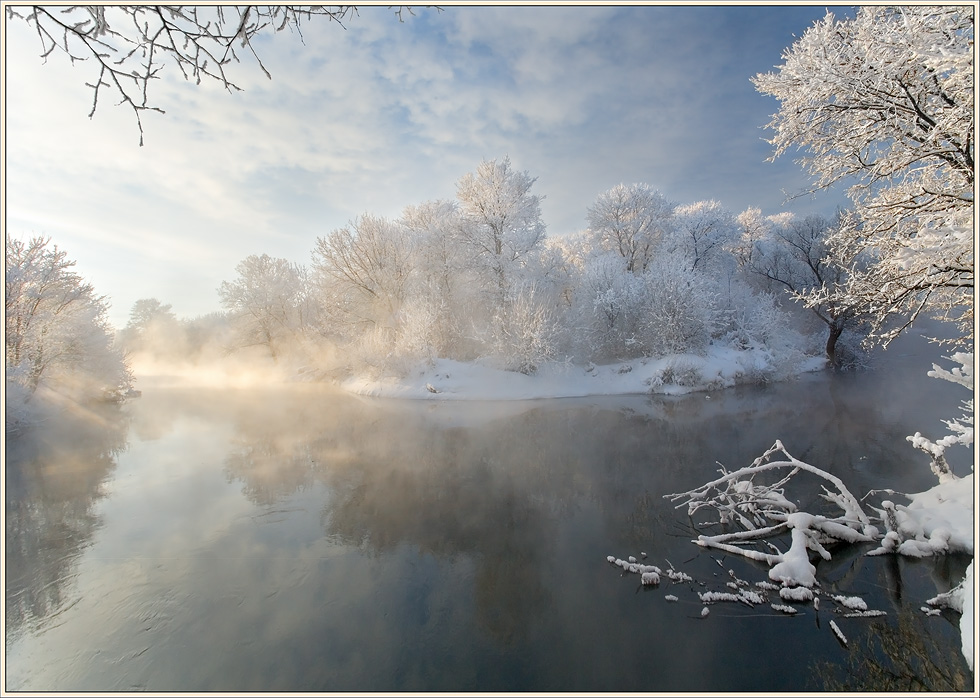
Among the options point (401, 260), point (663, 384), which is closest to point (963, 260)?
point (663, 384)

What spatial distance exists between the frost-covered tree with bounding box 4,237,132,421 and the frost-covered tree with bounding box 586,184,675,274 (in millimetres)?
32949

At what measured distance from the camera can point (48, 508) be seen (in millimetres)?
9125

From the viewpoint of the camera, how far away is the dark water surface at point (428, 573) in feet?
15.2

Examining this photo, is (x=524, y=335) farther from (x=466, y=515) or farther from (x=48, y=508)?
(x=48, y=508)

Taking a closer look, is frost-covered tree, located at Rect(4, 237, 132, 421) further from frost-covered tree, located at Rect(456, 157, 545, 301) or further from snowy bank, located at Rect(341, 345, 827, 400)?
frost-covered tree, located at Rect(456, 157, 545, 301)

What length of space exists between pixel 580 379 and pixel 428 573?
18.6 meters

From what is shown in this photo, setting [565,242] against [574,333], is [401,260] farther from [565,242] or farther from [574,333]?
[565,242]

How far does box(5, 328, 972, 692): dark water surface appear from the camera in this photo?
183 inches

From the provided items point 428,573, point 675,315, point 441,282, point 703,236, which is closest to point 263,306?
point 441,282

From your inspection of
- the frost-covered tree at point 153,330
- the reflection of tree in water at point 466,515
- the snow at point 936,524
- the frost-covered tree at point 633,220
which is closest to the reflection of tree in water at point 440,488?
the reflection of tree in water at point 466,515

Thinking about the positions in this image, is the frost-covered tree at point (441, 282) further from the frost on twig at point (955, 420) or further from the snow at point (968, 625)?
the snow at point (968, 625)

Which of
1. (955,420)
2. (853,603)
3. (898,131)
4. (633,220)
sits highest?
(633,220)

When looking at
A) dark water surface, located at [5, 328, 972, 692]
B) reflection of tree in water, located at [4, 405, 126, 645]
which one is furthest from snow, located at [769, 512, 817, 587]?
reflection of tree in water, located at [4, 405, 126, 645]

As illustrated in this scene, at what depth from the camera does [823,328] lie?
31.5m
